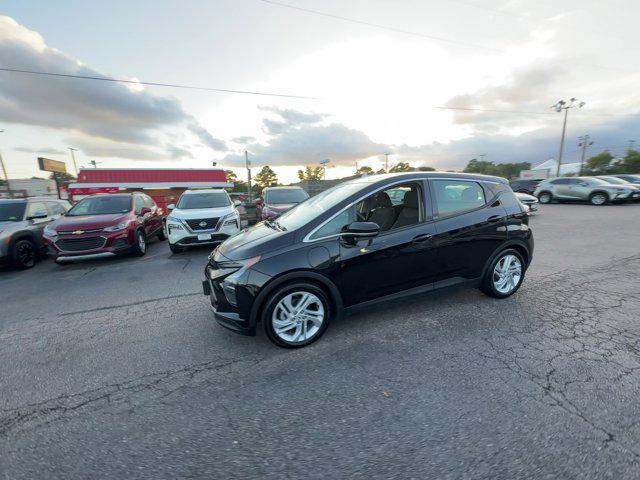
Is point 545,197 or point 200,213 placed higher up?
point 200,213

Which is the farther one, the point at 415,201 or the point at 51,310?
the point at 51,310

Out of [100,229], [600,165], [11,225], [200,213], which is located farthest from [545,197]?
[600,165]

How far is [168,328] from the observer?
11.1ft

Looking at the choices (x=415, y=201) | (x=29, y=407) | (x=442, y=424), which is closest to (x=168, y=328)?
(x=29, y=407)

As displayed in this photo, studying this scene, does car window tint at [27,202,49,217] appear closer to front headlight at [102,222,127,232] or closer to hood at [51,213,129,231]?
hood at [51,213,129,231]

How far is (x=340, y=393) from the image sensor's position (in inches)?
89.1

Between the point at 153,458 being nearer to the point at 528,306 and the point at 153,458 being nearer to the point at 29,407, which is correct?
the point at 29,407

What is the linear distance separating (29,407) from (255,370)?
1720 millimetres

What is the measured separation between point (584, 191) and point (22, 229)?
23.5 meters

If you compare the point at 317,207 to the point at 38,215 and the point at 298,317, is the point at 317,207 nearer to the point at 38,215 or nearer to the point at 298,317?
the point at 298,317

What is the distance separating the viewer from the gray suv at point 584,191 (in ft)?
48.7

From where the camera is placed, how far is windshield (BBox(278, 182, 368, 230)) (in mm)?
3152

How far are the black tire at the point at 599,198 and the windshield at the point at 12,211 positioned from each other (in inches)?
927

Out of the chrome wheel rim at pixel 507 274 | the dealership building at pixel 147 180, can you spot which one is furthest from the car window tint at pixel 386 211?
the dealership building at pixel 147 180
